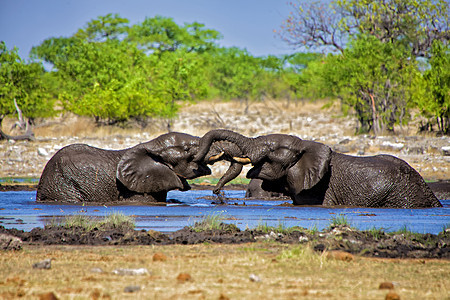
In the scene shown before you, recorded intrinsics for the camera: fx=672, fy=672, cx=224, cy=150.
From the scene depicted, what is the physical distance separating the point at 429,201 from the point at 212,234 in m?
6.65

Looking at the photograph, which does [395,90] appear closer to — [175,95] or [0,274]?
[175,95]

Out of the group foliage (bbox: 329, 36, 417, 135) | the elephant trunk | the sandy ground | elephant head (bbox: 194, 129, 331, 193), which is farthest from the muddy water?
foliage (bbox: 329, 36, 417, 135)

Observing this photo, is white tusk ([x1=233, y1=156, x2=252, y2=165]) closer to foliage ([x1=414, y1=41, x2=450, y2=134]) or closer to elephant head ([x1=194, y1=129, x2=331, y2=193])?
elephant head ([x1=194, y1=129, x2=331, y2=193])

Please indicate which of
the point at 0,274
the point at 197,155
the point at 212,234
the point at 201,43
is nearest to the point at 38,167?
the point at 197,155

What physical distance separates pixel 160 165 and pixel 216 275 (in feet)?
26.8

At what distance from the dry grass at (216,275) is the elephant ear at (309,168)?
218 inches

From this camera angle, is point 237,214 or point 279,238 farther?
point 237,214

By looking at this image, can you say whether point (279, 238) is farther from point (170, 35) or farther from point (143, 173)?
point (170, 35)

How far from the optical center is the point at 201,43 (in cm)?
7688

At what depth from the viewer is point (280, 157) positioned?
13.7 m

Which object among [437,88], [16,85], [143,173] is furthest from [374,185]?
[16,85]

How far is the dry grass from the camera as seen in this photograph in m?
5.57

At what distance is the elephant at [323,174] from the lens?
13.6 metres

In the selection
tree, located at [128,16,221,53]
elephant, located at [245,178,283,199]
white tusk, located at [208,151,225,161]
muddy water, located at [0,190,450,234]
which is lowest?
muddy water, located at [0,190,450,234]
